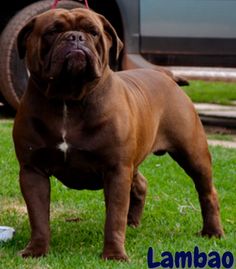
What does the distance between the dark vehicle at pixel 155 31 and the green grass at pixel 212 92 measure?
13.2 feet

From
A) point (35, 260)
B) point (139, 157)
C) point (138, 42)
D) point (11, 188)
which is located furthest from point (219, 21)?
point (35, 260)

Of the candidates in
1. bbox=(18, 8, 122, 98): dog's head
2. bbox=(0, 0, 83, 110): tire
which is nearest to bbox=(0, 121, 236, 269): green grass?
bbox=(18, 8, 122, 98): dog's head

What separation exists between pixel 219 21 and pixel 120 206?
5165mm

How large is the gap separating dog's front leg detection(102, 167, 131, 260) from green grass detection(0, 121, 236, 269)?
3.6 inches

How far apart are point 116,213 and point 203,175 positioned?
919 mm

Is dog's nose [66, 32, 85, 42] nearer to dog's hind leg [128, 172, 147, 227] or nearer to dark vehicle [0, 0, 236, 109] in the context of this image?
dog's hind leg [128, 172, 147, 227]

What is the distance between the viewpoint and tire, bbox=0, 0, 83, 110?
9547mm

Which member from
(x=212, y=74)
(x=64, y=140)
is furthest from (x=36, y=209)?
(x=212, y=74)

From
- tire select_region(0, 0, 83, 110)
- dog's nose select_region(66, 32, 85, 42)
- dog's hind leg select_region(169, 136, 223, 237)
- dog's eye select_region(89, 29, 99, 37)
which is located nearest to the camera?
dog's nose select_region(66, 32, 85, 42)

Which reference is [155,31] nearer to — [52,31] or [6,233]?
[6,233]

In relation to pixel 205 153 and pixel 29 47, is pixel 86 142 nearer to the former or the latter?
pixel 29 47

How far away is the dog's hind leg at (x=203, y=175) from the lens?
5.54 metres

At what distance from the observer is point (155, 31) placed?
9.66m

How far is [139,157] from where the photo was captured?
5.19 meters
